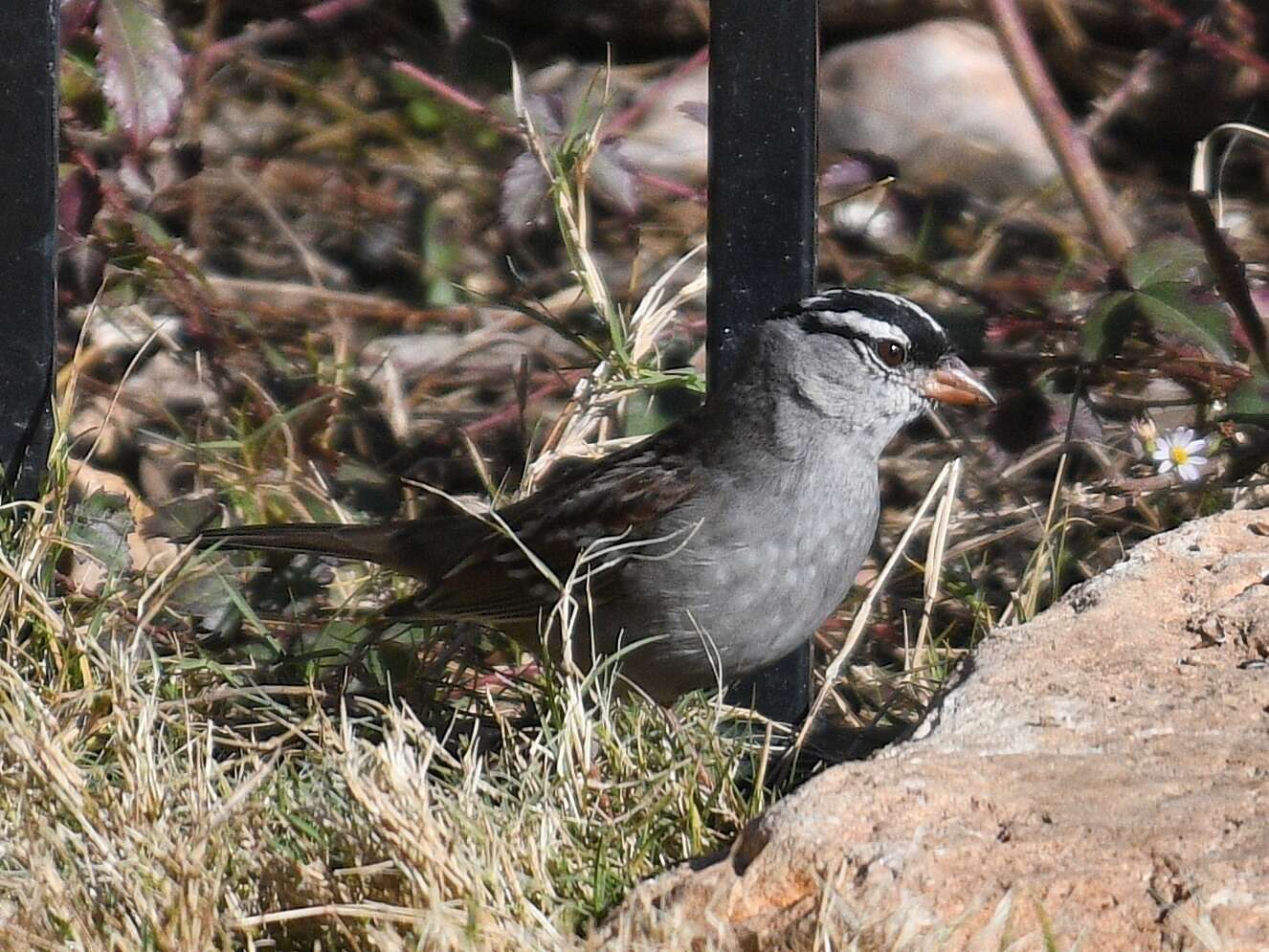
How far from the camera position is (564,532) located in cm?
310

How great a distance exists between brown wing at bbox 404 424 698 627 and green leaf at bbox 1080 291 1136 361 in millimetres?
654

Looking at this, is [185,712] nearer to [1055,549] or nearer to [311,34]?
[1055,549]

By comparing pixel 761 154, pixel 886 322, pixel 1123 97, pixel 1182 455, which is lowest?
pixel 1182 455

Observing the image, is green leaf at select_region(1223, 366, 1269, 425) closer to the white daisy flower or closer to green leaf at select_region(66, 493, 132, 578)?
the white daisy flower

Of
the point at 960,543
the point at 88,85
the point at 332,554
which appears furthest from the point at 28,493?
the point at 960,543

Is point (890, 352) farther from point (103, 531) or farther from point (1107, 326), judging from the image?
point (103, 531)

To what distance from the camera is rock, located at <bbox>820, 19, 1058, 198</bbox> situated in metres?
5.17

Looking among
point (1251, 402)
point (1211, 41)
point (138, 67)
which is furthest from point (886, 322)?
point (1211, 41)

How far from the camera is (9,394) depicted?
294 centimetres

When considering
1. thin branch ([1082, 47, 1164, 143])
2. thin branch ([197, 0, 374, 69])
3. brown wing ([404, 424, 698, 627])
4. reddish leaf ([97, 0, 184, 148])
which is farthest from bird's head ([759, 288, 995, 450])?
thin branch ([197, 0, 374, 69])

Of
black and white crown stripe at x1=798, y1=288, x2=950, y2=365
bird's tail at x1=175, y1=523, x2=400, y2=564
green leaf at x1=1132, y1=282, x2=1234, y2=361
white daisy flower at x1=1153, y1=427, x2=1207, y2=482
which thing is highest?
green leaf at x1=1132, y1=282, x2=1234, y2=361

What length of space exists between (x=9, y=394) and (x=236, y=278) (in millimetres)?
1824

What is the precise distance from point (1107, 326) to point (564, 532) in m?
0.93

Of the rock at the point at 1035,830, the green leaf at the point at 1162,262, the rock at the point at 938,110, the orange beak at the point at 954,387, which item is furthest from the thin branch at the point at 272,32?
the rock at the point at 1035,830
